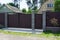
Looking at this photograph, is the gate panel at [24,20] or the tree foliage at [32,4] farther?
the tree foliage at [32,4]

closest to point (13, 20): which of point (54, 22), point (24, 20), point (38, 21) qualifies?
point (24, 20)

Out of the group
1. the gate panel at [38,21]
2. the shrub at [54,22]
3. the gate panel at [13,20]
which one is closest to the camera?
the shrub at [54,22]

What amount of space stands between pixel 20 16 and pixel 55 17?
5.05m

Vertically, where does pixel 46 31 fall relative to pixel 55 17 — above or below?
below

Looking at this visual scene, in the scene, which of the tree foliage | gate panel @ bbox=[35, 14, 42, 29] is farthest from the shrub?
the tree foliage

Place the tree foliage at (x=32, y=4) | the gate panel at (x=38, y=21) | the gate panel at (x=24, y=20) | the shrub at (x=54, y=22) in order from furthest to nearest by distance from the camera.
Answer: the tree foliage at (x=32, y=4) → the gate panel at (x=24, y=20) → the gate panel at (x=38, y=21) → the shrub at (x=54, y=22)

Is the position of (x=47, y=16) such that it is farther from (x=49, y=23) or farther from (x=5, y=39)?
(x=5, y=39)

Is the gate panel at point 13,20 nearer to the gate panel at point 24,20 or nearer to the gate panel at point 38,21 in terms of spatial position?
the gate panel at point 24,20

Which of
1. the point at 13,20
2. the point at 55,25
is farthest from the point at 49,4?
the point at 55,25

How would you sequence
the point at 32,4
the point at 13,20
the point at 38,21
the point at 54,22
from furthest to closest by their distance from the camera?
the point at 32,4 < the point at 13,20 < the point at 38,21 < the point at 54,22

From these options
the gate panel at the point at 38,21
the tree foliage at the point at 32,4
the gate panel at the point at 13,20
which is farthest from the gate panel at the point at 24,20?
the tree foliage at the point at 32,4

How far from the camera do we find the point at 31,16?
929 inches

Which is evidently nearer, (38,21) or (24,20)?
(38,21)

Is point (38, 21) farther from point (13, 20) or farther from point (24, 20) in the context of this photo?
point (13, 20)
